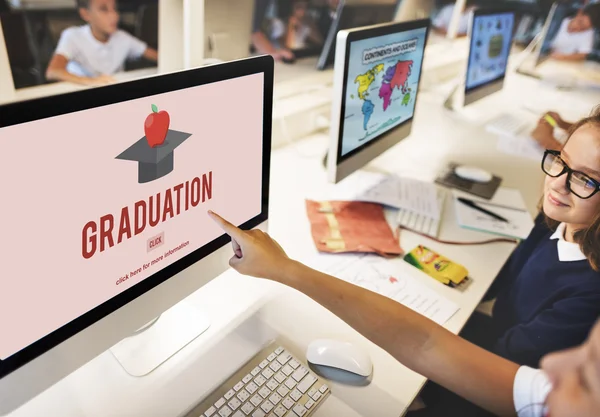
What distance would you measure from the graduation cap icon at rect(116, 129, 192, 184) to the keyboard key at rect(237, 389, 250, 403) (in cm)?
35

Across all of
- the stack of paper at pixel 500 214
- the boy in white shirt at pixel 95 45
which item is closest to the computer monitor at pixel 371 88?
the stack of paper at pixel 500 214

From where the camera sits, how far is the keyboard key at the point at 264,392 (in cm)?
72

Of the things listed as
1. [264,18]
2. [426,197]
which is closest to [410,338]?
[426,197]

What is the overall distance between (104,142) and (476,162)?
1.47 metres

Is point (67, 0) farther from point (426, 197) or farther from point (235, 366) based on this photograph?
point (235, 366)

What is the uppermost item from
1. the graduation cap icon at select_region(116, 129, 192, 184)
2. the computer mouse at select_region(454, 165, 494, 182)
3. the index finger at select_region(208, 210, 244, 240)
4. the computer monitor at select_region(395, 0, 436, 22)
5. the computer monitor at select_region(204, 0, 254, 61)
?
the computer monitor at select_region(395, 0, 436, 22)

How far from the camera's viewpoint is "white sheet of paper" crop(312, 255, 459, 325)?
958mm

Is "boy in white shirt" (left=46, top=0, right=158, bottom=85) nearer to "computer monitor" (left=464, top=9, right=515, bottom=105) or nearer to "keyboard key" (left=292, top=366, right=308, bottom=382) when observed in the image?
"computer monitor" (left=464, top=9, right=515, bottom=105)

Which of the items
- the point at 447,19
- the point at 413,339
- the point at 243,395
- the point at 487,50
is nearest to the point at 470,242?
the point at 413,339

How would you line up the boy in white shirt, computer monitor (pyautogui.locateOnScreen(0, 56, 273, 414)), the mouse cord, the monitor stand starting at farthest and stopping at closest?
the boy in white shirt < the mouse cord < the monitor stand < computer monitor (pyautogui.locateOnScreen(0, 56, 273, 414))

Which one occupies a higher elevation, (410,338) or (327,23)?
(327,23)

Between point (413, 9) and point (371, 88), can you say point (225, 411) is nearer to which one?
point (371, 88)

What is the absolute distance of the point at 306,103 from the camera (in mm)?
1807

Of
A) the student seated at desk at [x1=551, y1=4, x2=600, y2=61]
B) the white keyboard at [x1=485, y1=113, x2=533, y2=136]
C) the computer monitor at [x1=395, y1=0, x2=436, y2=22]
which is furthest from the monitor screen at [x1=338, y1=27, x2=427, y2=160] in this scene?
the student seated at desk at [x1=551, y1=4, x2=600, y2=61]
